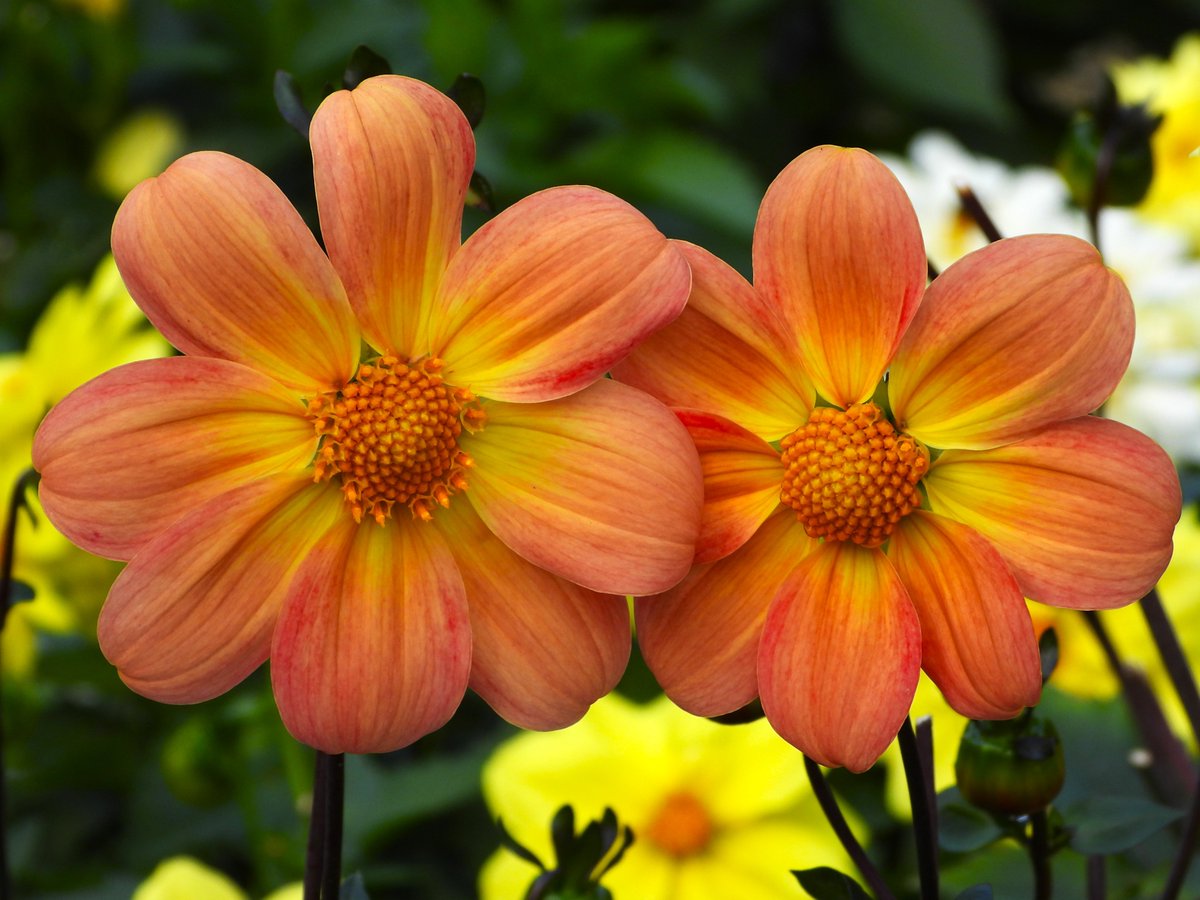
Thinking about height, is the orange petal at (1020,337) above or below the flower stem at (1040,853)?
above

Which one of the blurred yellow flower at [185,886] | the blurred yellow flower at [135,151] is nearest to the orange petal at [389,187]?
the blurred yellow flower at [185,886]

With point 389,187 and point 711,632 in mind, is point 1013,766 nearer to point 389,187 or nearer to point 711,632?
point 711,632

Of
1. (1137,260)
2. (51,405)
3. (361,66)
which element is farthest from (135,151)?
(361,66)

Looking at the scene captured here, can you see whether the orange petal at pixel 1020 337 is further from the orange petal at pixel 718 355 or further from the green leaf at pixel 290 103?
the green leaf at pixel 290 103

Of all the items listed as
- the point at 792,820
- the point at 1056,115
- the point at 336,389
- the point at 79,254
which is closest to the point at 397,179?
the point at 336,389

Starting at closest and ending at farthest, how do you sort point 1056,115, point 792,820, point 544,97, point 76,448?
point 76,448, point 792,820, point 544,97, point 1056,115

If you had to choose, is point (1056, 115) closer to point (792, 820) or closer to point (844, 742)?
point (792, 820)

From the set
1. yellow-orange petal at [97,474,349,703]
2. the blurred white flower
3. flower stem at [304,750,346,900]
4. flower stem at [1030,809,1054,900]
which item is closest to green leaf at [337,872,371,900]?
flower stem at [304,750,346,900]
